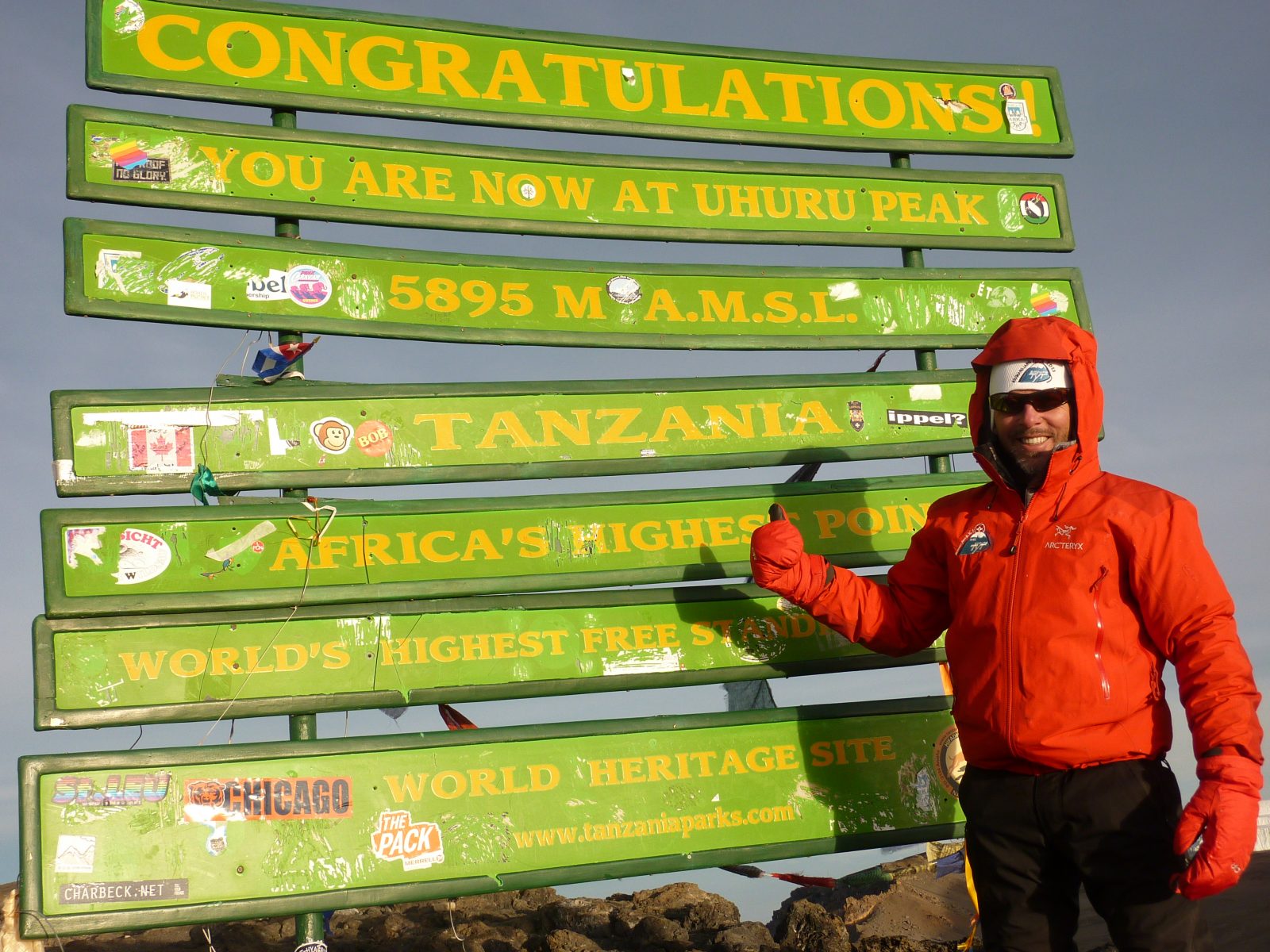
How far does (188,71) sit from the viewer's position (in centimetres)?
533

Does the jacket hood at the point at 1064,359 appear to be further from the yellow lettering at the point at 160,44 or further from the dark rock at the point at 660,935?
the yellow lettering at the point at 160,44

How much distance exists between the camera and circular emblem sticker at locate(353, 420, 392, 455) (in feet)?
17.1

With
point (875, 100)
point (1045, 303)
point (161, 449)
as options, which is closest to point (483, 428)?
point (161, 449)

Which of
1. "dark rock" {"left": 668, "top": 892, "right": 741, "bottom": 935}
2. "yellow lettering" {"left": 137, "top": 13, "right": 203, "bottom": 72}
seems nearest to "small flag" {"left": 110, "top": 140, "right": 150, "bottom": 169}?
"yellow lettering" {"left": 137, "top": 13, "right": 203, "bottom": 72}

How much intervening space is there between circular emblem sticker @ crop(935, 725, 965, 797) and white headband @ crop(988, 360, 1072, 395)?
6.25 ft

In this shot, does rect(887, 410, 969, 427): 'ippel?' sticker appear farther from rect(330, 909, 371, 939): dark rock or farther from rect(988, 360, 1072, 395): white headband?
rect(330, 909, 371, 939): dark rock

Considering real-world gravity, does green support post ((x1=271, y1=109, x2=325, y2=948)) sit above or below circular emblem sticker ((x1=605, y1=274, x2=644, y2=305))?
below

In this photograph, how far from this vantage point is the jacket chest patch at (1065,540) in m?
4.22

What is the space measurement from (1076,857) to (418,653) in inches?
104

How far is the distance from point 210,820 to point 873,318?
384cm

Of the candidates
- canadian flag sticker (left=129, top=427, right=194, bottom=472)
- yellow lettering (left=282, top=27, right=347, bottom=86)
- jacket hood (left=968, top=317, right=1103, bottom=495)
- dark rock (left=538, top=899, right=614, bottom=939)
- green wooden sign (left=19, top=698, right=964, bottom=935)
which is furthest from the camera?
Result: dark rock (left=538, top=899, right=614, bottom=939)

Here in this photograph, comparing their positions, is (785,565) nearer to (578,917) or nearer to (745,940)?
(745,940)

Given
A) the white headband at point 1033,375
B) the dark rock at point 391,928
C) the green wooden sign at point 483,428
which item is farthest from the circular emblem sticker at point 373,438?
the dark rock at point 391,928

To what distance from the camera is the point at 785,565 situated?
4820mm
